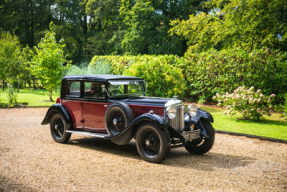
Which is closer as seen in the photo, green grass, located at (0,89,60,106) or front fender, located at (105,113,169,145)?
front fender, located at (105,113,169,145)

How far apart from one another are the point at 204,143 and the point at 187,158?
0.50m

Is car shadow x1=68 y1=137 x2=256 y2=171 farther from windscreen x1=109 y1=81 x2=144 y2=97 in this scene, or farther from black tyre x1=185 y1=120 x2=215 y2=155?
windscreen x1=109 y1=81 x2=144 y2=97

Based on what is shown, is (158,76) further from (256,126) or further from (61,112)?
(61,112)

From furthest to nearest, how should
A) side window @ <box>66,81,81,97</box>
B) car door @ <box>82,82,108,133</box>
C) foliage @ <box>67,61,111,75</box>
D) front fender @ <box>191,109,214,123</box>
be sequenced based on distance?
1. foliage @ <box>67,61,111,75</box>
2. side window @ <box>66,81,81,97</box>
3. car door @ <box>82,82,108,133</box>
4. front fender @ <box>191,109,214,123</box>

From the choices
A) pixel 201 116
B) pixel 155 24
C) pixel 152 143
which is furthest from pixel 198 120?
A: pixel 155 24

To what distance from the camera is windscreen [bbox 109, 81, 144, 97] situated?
243 inches

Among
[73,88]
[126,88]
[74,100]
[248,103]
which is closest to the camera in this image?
[126,88]

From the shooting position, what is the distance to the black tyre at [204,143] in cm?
571

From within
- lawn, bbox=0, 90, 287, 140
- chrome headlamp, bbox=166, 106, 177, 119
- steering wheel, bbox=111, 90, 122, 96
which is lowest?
lawn, bbox=0, 90, 287, 140

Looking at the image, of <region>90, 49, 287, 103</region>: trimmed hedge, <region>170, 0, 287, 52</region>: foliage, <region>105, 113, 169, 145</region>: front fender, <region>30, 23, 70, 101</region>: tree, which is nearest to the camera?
<region>105, 113, 169, 145</region>: front fender

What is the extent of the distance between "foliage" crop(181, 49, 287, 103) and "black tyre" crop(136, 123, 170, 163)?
7770 mm

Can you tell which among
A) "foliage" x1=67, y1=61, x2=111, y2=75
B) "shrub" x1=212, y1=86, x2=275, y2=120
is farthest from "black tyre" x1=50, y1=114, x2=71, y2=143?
"foliage" x1=67, y1=61, x2=111, y2=75

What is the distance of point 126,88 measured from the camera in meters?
6.45

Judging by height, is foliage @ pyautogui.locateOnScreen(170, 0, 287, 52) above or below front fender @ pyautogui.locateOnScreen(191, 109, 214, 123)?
above
